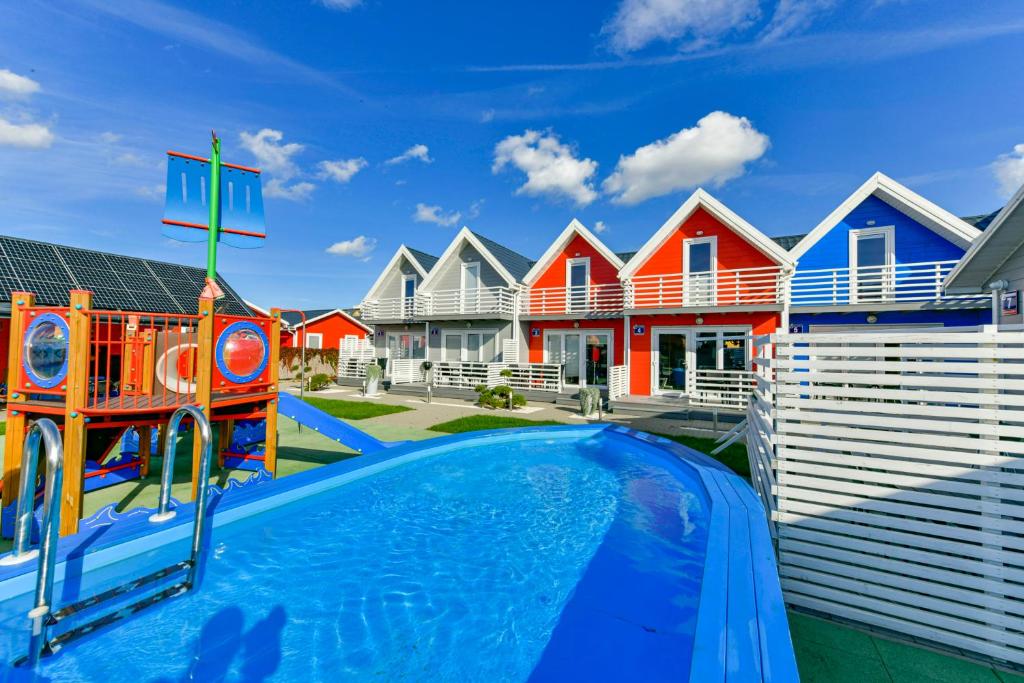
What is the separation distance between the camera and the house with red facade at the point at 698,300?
15.0 meters

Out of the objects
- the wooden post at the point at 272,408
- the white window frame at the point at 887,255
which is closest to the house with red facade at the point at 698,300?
the white window frame at the point at 887,255

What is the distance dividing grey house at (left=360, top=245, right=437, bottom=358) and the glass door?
43.6 ft

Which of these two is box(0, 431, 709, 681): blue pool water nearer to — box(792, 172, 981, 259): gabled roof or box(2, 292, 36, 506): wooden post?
box(2, 292, 36, 506): wooden post

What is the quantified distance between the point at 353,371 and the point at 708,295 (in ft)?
63.6

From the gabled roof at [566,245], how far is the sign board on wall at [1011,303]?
39.7ft

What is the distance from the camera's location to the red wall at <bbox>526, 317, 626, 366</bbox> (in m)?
18.4

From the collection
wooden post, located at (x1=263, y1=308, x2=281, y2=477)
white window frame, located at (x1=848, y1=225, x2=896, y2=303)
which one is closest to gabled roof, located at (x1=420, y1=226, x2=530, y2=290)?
white window frame, located at (x1=848, y1=225, x2=896, y2=303)

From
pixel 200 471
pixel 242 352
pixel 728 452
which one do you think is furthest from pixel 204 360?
pixel 728 452

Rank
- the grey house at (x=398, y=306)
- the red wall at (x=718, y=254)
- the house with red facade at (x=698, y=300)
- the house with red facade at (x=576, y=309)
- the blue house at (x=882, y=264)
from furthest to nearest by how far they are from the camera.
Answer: the grey house at (x=398, y=306)
the house with red facade at (x=576, y=309)
the red wall at (x=718, y=254)
the house with red facade at (x=698, y=300)
the blue house at (x=882, y=264)

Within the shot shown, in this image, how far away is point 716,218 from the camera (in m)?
16.3

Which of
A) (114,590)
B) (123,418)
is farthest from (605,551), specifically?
(123,418)

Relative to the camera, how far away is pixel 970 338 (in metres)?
3.21

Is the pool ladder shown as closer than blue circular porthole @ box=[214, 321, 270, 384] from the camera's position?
Yes

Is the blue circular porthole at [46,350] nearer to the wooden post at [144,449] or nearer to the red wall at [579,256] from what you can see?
the wooden post at [144,449]
